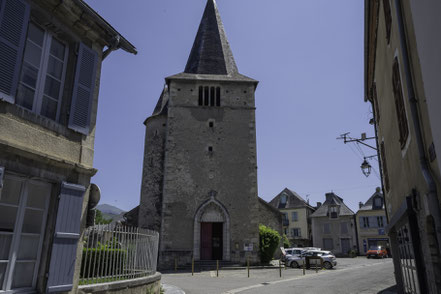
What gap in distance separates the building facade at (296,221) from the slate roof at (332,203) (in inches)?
111

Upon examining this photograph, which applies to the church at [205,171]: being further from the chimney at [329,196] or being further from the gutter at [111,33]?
the chimney at [329,196]

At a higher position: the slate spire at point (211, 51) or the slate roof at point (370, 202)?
the slate spire at point (211, 51)

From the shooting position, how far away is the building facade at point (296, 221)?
4688 centimetres

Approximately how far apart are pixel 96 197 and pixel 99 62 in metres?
2.59

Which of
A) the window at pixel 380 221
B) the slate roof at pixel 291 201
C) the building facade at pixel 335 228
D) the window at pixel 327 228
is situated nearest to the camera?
the window at pixel 380 221

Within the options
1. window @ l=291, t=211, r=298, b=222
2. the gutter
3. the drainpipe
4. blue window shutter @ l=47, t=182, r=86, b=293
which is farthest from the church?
window @ l=291, t=211, r=298, b=222

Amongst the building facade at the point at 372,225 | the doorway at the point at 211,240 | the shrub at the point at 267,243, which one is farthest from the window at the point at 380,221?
the doorway at the point at 211,240

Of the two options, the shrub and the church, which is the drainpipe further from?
the shrub

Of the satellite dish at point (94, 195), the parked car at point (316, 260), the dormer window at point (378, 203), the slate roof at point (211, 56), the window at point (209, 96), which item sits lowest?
the parked car at point (316, 260)

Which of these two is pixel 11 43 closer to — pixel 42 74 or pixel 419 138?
pixel 42 74

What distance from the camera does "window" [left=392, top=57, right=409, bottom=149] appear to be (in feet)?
19.7

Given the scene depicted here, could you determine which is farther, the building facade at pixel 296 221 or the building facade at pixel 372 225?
the building facade at pixel 296 221

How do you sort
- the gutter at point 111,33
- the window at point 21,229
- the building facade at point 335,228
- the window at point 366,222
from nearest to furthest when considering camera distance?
the window at point 21,229 < the gutter at point 111,33 < the window at point 366,222 < the building facade at point 335,228

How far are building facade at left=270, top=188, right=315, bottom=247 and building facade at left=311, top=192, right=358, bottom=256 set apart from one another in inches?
86.8
